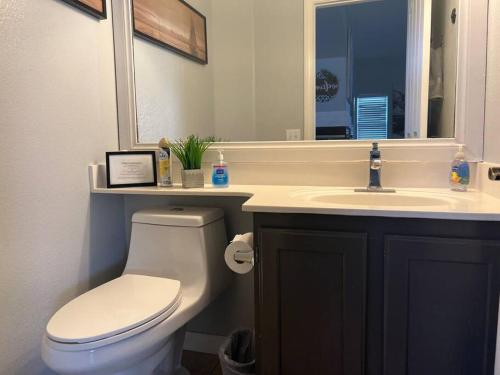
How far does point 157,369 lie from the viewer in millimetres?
1412

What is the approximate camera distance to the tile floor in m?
1.63

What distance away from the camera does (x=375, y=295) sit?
1.06m

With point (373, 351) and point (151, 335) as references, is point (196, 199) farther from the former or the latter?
point (373, 351)

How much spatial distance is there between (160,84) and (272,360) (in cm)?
136

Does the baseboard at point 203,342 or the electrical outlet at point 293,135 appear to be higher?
the electrical outlet at point 293,135

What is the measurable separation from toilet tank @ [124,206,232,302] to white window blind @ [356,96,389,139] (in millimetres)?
→ 704

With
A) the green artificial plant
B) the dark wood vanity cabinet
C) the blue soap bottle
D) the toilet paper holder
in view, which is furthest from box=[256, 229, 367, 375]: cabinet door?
the green artificial plant

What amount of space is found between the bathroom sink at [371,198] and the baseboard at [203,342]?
0.86 metres

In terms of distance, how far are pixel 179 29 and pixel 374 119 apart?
3.42 ft

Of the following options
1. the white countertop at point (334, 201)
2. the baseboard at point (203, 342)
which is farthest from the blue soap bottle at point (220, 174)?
the baseboard at point (203, 342)

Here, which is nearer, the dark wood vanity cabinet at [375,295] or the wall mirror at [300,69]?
the dark wood vanity cabinet at [375,295]

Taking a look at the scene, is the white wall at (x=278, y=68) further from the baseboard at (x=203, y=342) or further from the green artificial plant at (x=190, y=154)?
the baseboard at (x=203, y=342)

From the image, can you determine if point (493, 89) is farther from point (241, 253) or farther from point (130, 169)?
point (130, 169)

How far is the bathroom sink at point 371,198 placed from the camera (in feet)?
4.25
